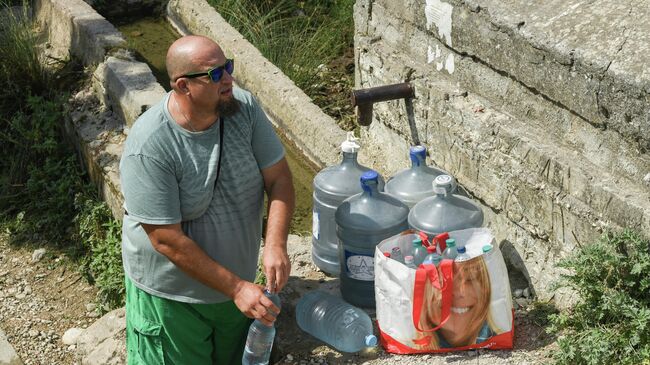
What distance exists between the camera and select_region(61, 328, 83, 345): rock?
6055mm

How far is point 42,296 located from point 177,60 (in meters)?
2.98

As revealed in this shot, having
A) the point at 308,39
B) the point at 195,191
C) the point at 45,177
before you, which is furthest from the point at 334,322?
the point at 308,39

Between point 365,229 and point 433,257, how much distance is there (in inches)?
24.7

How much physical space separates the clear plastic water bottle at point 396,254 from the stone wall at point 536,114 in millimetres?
687

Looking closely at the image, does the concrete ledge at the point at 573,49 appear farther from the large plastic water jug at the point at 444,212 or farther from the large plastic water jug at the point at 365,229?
the large plastic water jug at the point at 365,229

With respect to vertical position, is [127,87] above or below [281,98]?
above

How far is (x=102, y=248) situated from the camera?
6.53 metres

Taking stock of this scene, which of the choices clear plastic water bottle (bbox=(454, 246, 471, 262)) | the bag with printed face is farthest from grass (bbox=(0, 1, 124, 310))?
clear plastic water bottle (bbox=(454, 246, 471, 262))

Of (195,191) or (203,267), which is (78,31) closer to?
(195,191)

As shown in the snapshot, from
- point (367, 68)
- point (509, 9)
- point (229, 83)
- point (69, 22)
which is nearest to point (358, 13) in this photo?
point (367, 68)

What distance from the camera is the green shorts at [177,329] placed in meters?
4.46

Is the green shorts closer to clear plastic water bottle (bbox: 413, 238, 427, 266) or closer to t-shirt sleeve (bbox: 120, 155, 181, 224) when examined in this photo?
t-shirt sleeve (bbox: 120, 155, 181, 224)

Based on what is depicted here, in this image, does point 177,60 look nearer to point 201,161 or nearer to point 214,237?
point 201,161

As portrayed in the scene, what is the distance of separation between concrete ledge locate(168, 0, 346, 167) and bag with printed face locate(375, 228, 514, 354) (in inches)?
91.7
